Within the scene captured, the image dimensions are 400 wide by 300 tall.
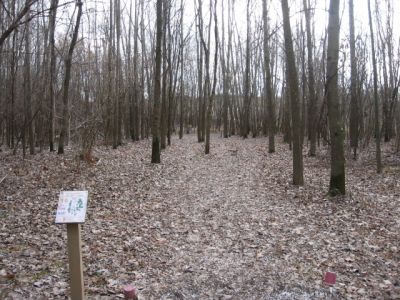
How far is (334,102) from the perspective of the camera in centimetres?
877

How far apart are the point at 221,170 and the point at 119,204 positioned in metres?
5.60

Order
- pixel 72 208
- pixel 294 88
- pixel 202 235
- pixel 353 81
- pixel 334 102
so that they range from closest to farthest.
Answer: pixel 72 208 → pixel 202 235 → pixel 334 102 → pixel 294 88 → pixel 353 81

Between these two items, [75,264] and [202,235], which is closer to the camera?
[75,264]

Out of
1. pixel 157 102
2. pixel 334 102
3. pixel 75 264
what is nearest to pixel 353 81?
pixel 334 102

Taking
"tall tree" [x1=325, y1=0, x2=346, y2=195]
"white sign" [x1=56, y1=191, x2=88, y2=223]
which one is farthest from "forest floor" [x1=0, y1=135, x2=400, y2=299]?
"white sign" [x1=56, y1=191, x2=88, y2=223]

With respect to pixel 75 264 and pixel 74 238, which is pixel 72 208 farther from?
pixel 75 264

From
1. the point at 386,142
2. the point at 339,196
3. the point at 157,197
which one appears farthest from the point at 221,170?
the point at 386,142

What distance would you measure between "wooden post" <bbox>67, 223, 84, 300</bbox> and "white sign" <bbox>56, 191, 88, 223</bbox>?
0.39 feet

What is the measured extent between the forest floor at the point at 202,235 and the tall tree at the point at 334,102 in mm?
527

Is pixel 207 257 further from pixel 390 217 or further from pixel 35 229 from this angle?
pixel 390 217

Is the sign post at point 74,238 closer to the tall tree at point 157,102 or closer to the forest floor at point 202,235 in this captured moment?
the forest floor at point 202,235

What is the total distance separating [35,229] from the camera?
645 cm

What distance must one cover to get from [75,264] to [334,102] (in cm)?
703

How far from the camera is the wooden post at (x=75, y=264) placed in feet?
13.6
